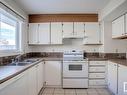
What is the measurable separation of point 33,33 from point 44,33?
351 mm

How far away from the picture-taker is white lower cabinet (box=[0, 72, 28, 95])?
199 cm

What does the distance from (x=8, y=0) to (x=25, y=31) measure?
1.76m

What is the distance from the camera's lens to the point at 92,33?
5.38 m

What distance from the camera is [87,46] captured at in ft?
18.7

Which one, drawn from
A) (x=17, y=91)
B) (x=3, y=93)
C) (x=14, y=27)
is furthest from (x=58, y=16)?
(x=3, y=93)

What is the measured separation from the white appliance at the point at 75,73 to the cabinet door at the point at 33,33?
1179mm

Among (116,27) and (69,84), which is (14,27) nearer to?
(69,84)

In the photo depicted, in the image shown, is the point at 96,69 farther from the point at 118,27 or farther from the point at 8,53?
the point at 8,53

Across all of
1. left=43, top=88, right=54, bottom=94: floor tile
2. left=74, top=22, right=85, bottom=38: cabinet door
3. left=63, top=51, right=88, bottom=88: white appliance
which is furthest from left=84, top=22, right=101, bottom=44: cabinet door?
left=43, top=88, right=54, bottom=94: floor tile

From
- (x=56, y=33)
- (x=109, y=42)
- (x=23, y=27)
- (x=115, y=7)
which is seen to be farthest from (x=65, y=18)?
(x=115, y=7)

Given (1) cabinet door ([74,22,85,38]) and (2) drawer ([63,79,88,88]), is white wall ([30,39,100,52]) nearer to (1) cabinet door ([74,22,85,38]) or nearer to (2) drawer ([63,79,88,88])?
(1) cabinet door ([74,22,85,38])

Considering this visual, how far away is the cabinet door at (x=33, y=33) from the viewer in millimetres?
5473

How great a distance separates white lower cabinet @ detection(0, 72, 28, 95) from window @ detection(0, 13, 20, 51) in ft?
3.37

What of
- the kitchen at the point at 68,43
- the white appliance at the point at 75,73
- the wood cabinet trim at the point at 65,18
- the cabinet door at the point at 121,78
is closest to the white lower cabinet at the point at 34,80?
the kitchen at the point at 68,43
